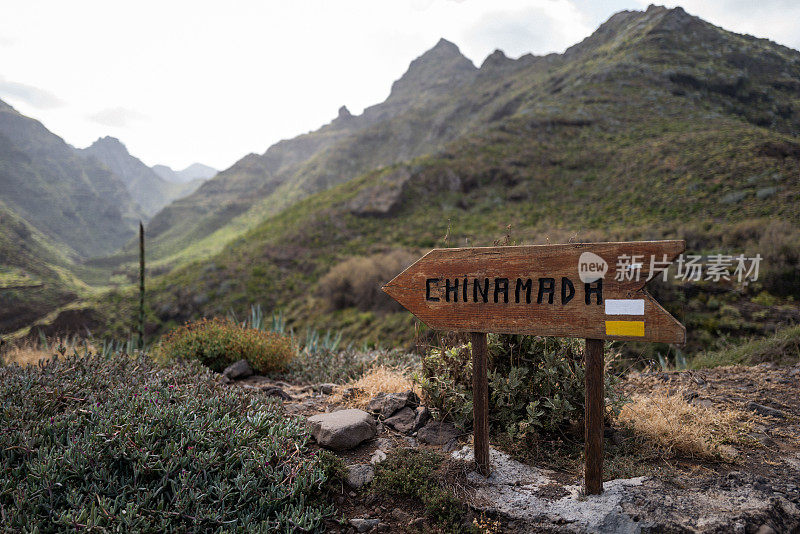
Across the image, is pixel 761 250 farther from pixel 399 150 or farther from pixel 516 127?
pixel 399 150

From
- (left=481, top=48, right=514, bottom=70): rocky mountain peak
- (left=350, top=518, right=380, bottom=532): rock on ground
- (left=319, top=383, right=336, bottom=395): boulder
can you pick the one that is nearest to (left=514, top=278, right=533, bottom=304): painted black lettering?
(left=350, top=518, right=380, bottom=532): rock on ground

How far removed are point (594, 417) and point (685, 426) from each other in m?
1.09

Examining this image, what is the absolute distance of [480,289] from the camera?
2.65 m

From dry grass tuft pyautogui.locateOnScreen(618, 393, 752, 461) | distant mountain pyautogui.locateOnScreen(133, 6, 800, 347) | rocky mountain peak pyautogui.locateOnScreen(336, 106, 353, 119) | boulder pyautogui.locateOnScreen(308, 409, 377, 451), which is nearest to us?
dry grass tuft pyautogui.locateOnScreen(618, 393, 752, 461)

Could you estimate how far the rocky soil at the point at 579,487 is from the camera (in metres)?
2.07

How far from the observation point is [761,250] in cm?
955

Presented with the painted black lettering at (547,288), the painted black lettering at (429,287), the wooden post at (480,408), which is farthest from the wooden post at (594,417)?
the painted black lettering at (429,287)

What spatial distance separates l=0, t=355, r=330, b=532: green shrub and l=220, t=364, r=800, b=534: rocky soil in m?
0.36

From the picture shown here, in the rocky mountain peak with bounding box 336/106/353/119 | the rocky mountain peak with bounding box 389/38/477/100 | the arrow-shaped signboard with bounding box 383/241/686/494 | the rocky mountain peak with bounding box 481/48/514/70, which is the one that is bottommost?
the arrow-shaped signboard with bounding box 383/241/686/494

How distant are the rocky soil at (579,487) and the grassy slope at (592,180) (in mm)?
6946

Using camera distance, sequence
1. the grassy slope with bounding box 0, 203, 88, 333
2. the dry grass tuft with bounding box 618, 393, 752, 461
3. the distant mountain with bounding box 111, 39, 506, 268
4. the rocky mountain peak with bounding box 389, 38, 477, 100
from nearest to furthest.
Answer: the dry grass tuft with bounding box 618, 393, 752, 461
the grassy slope with bounding box 0, 203, 88, 333
the distant mountain with bounding box 111, 39, 506, 268
the rocky mountain peak with bounding box 389, 38, 477, 100

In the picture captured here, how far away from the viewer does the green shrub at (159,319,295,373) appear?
215 inches

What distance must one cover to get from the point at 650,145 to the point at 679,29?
79.7ft

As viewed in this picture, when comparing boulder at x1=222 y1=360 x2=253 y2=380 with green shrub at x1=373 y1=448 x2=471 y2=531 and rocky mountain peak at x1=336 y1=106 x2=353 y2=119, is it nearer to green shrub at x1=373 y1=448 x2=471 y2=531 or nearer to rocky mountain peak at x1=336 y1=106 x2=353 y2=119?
green shrub at x1=373 y1=448 x2=471 y2=531
